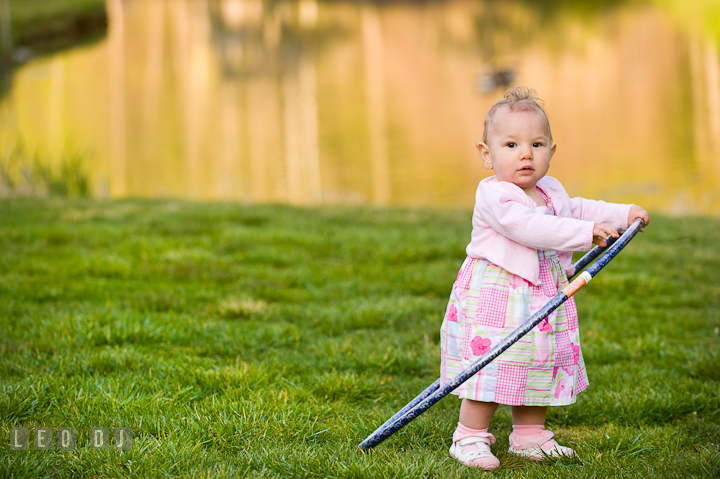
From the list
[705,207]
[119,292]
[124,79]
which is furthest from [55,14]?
[119,292]

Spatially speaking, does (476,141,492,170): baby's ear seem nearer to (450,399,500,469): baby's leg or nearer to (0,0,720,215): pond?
(450,399,500,469): baby's leg

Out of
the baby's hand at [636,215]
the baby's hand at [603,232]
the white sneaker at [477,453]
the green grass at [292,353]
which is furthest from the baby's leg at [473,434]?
the baby's hand at [636,215]

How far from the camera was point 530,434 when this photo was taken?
315 cm

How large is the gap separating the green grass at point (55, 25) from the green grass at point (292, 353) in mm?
38614

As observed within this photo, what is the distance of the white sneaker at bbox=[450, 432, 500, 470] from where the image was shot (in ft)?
9.66

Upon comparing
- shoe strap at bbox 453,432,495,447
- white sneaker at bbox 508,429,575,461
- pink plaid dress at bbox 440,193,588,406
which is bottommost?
white sneaker at bbox 508,429,575,461

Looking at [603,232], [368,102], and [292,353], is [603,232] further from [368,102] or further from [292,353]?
[368,102]

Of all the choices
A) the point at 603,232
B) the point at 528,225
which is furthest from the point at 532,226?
the point at 603,232

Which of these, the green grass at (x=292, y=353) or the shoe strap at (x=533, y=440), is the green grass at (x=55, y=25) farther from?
the shoe strap at (x=533, y=440)

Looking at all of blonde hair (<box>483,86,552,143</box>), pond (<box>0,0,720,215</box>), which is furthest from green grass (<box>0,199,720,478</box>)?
pond (<box>0,0,720,215</box>)

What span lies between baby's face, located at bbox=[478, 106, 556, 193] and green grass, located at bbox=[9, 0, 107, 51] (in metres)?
44.4

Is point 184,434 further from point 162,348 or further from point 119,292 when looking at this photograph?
point 119,292

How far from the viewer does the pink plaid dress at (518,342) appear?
291cm

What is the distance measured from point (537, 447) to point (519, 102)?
5.46 ft
